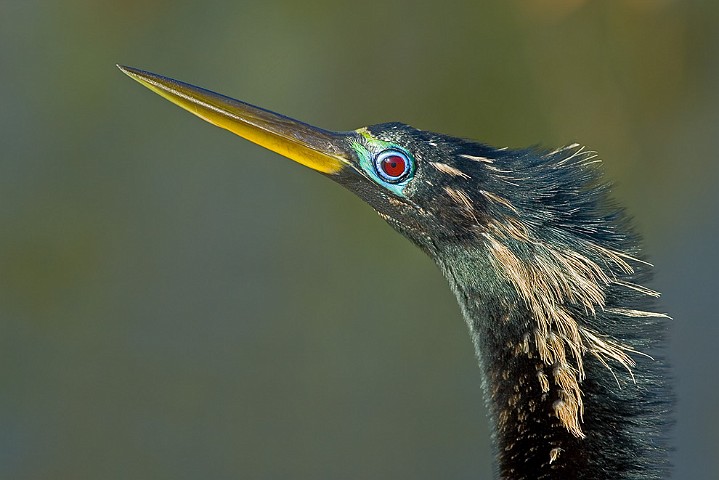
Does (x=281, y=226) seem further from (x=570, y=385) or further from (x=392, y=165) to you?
(x=570, y=385)

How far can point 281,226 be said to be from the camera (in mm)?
6730

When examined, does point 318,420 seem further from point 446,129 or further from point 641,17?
point 641,17

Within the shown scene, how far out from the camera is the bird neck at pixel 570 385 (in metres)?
3.12

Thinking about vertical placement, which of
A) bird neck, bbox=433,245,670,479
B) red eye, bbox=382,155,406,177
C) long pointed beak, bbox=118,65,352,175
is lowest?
bird neck, bbox=433,245,670,479

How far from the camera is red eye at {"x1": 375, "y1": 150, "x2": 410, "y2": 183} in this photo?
3463 mm

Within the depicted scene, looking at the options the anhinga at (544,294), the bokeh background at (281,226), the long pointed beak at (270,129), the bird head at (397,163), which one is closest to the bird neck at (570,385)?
the anhinga at (544,294)

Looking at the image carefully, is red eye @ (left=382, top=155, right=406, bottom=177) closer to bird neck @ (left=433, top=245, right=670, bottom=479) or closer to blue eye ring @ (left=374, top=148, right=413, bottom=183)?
blue eye ring @ (left=374, top=148, right=413, bottom=183)

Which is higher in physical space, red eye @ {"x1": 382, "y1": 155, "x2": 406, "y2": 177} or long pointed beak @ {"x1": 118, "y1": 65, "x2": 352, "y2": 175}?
long pointed beak @ {"x1": 118, "y1": 65, "x2": 352, "y2": 175}

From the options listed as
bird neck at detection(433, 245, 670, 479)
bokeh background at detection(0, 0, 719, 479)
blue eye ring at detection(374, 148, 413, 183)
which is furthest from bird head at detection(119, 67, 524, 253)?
bokeh background at detection(0, 0, 719, 479)

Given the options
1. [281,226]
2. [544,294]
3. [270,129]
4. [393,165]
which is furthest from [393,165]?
[281,226]

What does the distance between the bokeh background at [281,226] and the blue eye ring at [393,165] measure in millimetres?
3173

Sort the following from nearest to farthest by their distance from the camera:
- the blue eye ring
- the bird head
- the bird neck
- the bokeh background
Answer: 1. the bird neck
2. the bird head
3. the blue eye ring
4. the bokeh background

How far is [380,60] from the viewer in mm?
7012

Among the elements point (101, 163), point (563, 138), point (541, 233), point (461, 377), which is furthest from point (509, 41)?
point (541, 233)
